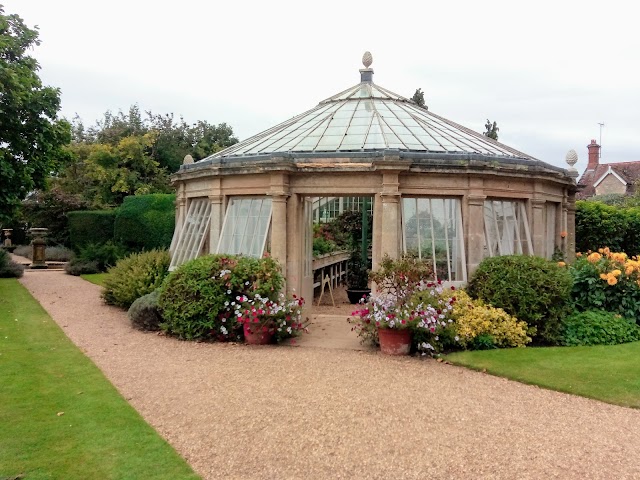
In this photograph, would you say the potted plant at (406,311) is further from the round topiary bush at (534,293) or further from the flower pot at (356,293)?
the flower pot at (356,293)

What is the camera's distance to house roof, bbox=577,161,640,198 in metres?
39.2

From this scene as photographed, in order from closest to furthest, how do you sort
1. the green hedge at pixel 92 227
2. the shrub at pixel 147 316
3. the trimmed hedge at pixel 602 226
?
the shrub at pixel 147 316 < the trimmed hedge at pixel 602 226 < the green hedge at pixel 92 227

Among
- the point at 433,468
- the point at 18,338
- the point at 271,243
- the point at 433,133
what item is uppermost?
the point at 433,133

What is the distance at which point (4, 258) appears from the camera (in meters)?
19.9

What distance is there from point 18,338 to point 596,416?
8990mm

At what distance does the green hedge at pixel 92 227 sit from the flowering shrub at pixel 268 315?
17840 millimetres

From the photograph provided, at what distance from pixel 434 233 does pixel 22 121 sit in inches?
428

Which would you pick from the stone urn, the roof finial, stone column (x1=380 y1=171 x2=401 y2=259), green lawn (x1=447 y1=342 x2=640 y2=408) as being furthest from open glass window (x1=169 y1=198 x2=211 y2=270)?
the stone urn

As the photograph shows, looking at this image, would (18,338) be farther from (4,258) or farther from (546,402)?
(4,258)

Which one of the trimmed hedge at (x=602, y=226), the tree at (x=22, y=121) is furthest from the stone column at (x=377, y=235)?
the trimmed hedge at (x=602, y=226)

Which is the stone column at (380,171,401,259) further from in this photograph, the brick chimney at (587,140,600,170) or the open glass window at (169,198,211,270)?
the brick chimney at (587,140,600,170)

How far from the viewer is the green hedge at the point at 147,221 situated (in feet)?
70.7

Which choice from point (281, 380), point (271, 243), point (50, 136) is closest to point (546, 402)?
point (281, 380)

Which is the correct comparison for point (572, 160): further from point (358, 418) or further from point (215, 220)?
point (358, 418)
